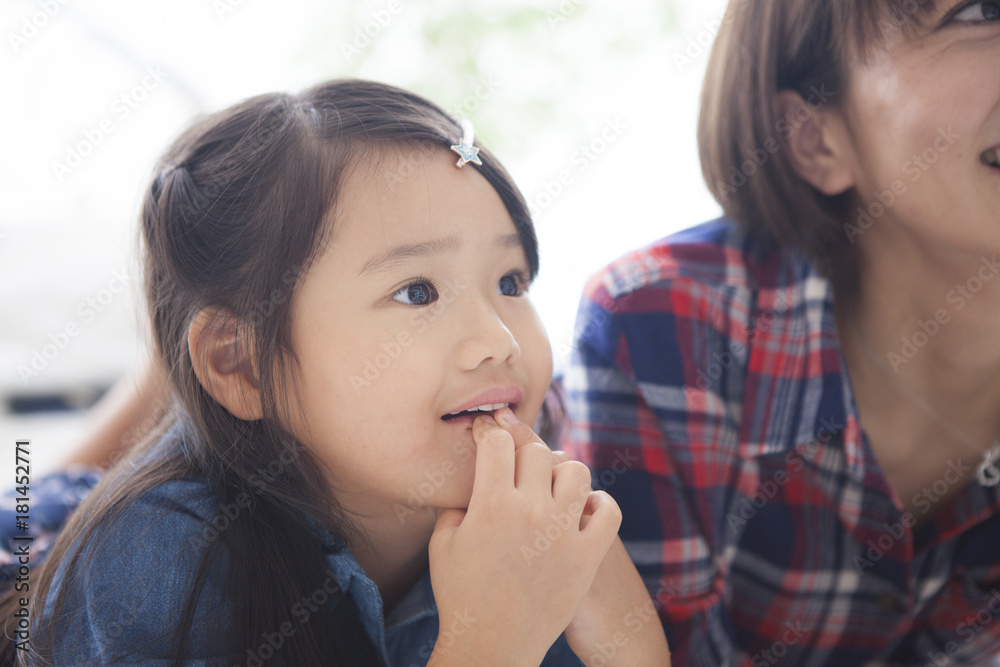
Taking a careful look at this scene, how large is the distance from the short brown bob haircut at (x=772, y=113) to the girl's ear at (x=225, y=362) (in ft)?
2.91

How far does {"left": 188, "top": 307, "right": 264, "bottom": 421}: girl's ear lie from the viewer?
945 millimetres

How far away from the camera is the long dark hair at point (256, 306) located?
899mm

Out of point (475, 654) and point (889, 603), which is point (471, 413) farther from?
point (889, 603)

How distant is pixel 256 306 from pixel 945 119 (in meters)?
0.96

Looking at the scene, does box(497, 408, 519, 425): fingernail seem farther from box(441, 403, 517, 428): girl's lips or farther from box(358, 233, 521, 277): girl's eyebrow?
box(358, 233, 521, 277): girl's eyebrow

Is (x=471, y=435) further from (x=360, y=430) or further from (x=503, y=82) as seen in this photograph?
(x=503, y=82)

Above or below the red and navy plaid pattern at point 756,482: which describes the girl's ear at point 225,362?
above

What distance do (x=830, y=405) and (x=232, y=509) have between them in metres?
0.91

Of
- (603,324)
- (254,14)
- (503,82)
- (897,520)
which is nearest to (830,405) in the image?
(897,520)

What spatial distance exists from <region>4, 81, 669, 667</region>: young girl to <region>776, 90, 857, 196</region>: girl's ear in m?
0.56

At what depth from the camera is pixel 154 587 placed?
34.0 inches

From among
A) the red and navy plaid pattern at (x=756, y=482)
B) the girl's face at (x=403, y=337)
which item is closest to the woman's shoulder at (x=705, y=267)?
the red and navy plaid pattern at (x=756, y=482)

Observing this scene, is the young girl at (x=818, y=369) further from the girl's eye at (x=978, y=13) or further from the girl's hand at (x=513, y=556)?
the girl's hand at (x=513, y=556)

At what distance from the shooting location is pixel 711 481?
1.11 metres
